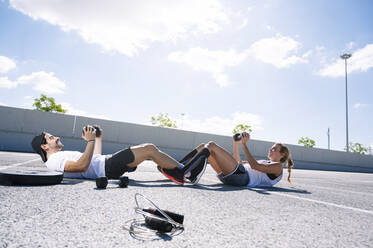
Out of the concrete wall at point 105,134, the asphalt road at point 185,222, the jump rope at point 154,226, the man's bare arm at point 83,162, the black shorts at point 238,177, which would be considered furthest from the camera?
the concrete wall at point 105,134

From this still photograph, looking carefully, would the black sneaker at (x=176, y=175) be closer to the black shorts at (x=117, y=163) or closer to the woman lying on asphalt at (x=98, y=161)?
the woman lying on asphalt at (x=98, y=161)

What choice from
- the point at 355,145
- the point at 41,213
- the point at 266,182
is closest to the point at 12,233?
the point at 41,213

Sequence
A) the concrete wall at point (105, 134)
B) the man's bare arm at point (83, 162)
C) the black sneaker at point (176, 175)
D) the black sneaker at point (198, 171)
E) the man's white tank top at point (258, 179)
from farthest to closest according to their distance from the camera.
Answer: the concrete wall at point (105, 134)
the man's white tank top at point (258, 179)
the black sneaker at point (198, 171)
the black sneaker at point (176, 175)
the man's bare arm at point (83, 162)

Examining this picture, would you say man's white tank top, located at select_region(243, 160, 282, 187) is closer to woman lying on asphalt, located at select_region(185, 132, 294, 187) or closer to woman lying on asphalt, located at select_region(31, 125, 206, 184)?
woman lying on asphalt, located at select_region(185, 132, 294, 187)

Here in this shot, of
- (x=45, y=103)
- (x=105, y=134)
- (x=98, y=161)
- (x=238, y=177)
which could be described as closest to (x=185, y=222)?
(x=98, y=161)

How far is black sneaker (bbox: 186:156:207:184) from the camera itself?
369 centimetres

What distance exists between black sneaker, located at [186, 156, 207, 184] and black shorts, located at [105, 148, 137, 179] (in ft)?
3.23

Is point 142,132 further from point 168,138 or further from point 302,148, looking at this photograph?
point 302,148

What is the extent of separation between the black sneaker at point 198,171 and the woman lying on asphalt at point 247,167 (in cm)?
23

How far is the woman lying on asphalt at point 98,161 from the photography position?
322 cm

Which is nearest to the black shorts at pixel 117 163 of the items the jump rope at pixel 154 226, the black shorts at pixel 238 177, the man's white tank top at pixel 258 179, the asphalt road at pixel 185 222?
the asphalt road at pixel 185 222

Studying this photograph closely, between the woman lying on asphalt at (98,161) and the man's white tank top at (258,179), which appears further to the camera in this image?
the man's white tank top at (258,179)

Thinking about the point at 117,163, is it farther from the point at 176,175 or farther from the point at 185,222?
the point at 185,222

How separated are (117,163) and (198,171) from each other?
50.1 inches
